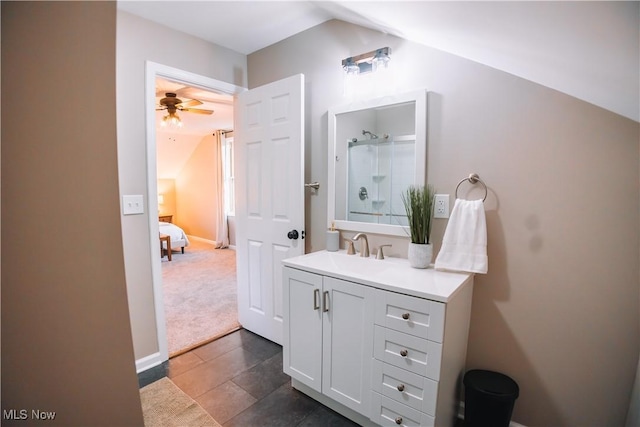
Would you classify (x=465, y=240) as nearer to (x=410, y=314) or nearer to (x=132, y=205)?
(x=410, y=314)

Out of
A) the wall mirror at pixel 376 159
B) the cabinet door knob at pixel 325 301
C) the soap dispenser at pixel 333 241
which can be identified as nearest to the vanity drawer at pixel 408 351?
the cabinet door knob at pixel 325 301

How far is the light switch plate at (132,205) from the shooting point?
2020 millimetres

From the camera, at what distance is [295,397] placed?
1854mm

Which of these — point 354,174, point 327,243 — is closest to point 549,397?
point 327,243

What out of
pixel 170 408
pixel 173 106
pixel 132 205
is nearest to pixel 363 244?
pixel 170 408

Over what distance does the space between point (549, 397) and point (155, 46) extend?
128 inches

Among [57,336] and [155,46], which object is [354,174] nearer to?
[155,46]

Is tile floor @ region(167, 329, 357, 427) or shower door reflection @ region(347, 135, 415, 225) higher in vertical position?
shower door reflection @ region(347, 135, 415, 225)

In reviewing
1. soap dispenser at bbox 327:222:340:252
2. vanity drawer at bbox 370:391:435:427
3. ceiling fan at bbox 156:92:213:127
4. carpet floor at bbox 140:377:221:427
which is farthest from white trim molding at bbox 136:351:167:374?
→ ceiling fan at bbox 156:92:213:127

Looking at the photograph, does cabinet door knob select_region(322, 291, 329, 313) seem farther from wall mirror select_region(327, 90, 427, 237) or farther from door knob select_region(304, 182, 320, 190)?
door knob select_region(304, 182, 320, 190)

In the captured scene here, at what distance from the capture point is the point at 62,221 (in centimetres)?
35

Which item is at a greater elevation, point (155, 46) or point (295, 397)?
point (155, 46)

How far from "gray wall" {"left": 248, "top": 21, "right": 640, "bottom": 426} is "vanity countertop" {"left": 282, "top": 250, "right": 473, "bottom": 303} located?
28 centimetres

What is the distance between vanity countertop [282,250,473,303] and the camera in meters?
1.35
